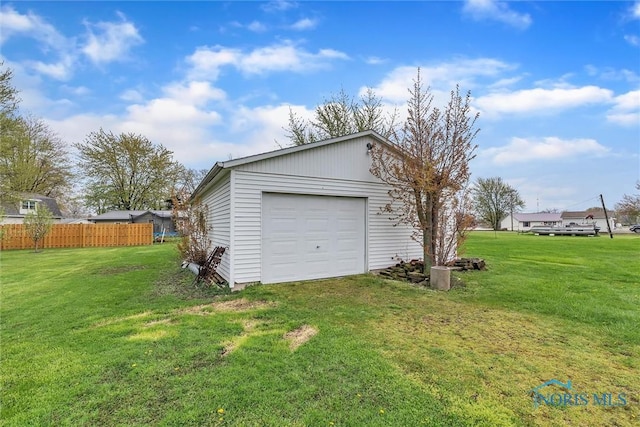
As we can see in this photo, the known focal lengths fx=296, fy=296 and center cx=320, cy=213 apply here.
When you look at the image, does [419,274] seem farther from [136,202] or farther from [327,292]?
[136,202]

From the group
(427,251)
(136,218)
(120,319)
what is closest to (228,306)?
(120,319)

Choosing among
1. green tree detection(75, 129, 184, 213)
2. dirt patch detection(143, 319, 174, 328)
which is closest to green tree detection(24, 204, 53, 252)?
green tree detection(75, 129, 184, 213)

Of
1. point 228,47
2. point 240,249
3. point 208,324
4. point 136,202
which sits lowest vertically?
point 208,324

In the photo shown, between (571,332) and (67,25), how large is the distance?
12.2 metres

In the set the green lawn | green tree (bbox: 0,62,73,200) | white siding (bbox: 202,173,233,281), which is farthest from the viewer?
green tree (bbox: 0,62,73,200)

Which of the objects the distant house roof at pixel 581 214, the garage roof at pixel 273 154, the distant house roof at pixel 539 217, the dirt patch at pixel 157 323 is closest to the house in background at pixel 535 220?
the distant house roof at pixel 539 217

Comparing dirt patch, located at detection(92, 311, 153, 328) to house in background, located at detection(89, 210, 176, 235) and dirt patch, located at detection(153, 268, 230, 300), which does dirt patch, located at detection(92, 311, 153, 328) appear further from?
house in background, located at detection(89, 210, 176, 235)

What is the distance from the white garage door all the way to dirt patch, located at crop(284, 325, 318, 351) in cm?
287

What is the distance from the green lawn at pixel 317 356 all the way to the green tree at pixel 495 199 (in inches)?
1728

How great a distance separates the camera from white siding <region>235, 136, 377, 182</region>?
22.2 ft

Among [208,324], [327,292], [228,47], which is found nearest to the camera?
[208,324]

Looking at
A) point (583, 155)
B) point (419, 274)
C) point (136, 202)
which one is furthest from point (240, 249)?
point (136, 202)

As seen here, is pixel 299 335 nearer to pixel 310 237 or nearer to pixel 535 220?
pixel 310 237

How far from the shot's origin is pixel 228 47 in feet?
31.3
